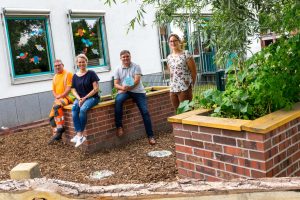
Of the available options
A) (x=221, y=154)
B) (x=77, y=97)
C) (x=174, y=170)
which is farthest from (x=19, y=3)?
(x=221, y=154)

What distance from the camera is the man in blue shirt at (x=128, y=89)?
20.4 ft

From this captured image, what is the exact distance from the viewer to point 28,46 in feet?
32.6

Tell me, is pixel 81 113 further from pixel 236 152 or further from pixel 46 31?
pixel 46 31

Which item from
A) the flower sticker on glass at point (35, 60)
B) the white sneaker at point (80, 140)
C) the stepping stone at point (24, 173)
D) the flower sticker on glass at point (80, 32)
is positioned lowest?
the white sneaker at point (80, 140)

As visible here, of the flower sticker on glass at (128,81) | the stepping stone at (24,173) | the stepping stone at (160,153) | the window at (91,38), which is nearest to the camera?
the stepping stone at (24,173)

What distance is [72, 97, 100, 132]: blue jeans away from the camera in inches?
230

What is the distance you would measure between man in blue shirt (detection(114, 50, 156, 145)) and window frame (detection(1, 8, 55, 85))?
4202mm

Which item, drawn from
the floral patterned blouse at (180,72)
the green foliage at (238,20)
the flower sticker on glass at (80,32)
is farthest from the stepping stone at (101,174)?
the flower sticker on glass at (80,32)

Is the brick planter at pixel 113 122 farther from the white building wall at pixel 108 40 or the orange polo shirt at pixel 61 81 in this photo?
the white building wall at pixel 108 40

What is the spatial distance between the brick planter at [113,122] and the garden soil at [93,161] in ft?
0.51

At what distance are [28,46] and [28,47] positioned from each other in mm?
26

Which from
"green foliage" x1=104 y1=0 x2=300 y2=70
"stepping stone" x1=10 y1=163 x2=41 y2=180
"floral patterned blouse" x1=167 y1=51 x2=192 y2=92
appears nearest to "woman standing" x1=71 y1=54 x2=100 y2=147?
"floral patterned blouse" x1=167 y1=51 x2=192 y2=92

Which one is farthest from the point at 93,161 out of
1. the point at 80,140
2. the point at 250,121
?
the point at 250,121

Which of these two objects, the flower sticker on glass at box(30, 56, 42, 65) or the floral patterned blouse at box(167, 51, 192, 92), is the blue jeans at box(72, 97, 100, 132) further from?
the flower sticker on glass at box(30, 56, 42, 65)
